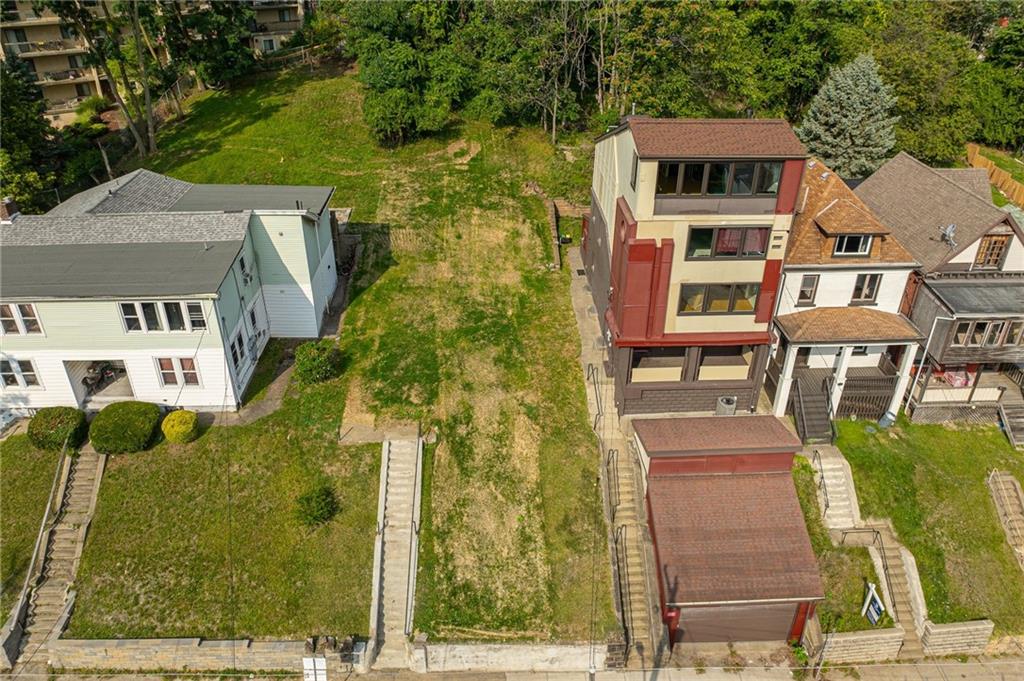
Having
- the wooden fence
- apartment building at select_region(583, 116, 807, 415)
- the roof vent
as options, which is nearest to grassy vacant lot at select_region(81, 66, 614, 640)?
apartment building at select_region(583, 116, 807, 415)

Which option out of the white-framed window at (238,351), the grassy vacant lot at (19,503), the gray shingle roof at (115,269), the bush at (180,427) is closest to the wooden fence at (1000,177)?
the white-framed window at (238,351)

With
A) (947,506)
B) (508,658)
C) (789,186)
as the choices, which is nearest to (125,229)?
(508,658)

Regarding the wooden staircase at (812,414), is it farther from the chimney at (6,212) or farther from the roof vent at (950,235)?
the chimney at (6,212)

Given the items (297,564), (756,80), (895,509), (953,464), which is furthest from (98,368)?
(756,80)

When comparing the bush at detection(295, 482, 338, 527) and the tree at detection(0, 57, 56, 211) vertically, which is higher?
the tree at detection(0, 57, 56, 211)

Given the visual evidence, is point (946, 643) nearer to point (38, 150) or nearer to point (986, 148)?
point (986, 148)

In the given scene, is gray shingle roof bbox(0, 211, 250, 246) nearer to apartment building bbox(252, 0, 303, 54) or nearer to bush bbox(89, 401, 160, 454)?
bush bbox(89, 401, 160, 454)

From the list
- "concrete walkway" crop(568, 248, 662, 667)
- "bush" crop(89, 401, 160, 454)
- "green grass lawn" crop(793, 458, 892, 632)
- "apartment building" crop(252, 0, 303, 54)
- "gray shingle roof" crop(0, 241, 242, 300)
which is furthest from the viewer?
"apartment building" crop(252, 0, 303, 54)
